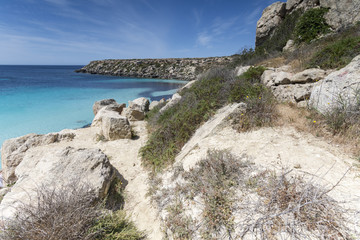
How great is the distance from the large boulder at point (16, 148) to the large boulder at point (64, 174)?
2.73m

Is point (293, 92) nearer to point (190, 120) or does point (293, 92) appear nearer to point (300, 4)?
point (190, 120)

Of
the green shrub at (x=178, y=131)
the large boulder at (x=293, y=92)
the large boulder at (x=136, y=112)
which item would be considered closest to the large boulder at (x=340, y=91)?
the large boulder at (x=293, y=92)

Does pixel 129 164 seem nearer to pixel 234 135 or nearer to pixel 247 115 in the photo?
pixel 234 135

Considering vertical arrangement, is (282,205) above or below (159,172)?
above

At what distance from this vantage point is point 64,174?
134 inches

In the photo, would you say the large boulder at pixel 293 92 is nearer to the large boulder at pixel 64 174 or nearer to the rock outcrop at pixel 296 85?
the rock outcrop at pixel 296 85

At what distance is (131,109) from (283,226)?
926cm

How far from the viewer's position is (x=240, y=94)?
496 centimetres

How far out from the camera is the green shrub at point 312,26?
370 inches

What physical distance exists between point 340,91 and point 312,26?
30.6ft

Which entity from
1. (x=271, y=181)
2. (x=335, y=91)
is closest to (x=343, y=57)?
(x=335, y=91)

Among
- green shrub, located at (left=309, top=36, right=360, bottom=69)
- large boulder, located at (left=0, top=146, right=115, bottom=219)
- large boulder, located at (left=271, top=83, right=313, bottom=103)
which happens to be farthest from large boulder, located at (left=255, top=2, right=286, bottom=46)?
large boulder, located at (left=0, top=146, right=115, bottom=219)

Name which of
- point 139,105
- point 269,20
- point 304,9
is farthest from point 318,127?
A: point 269,20

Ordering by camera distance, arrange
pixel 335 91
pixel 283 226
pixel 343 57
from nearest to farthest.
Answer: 1. pixel 283 226
2. pixel 335 91
3. pixel 343 57
